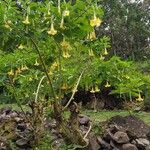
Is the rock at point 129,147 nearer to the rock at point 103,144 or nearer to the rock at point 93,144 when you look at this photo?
the rock at point 103,144

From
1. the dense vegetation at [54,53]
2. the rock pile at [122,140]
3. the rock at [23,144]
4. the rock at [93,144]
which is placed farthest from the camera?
the rock at [23,144]

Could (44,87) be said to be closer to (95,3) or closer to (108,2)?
(95,3)

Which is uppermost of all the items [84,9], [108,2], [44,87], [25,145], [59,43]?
[108,2]

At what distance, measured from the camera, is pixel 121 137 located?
24.6 feet

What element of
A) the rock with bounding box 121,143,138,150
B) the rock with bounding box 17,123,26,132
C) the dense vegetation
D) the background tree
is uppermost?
the background tree

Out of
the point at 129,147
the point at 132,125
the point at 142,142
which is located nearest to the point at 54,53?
the point at 129,147

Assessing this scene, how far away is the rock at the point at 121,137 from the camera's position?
24.5ft

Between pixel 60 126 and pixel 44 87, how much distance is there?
6.11ft

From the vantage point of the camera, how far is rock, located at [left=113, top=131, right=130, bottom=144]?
294 inches

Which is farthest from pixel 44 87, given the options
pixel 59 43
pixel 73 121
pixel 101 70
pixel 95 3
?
pixel 95 3

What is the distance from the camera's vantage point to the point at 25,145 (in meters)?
7.55

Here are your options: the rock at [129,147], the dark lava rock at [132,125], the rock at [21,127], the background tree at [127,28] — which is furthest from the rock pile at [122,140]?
the background tree at [127,28]

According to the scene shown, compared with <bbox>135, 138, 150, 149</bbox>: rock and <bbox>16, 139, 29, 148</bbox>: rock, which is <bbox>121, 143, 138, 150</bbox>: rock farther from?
<bbox>16, 139, 29, 148</bbox>: rock

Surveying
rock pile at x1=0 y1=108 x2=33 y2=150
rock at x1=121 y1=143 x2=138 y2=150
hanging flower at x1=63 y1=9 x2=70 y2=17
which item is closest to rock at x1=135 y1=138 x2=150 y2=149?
rock at x1=121 y1=143 x2=138 y2=150
